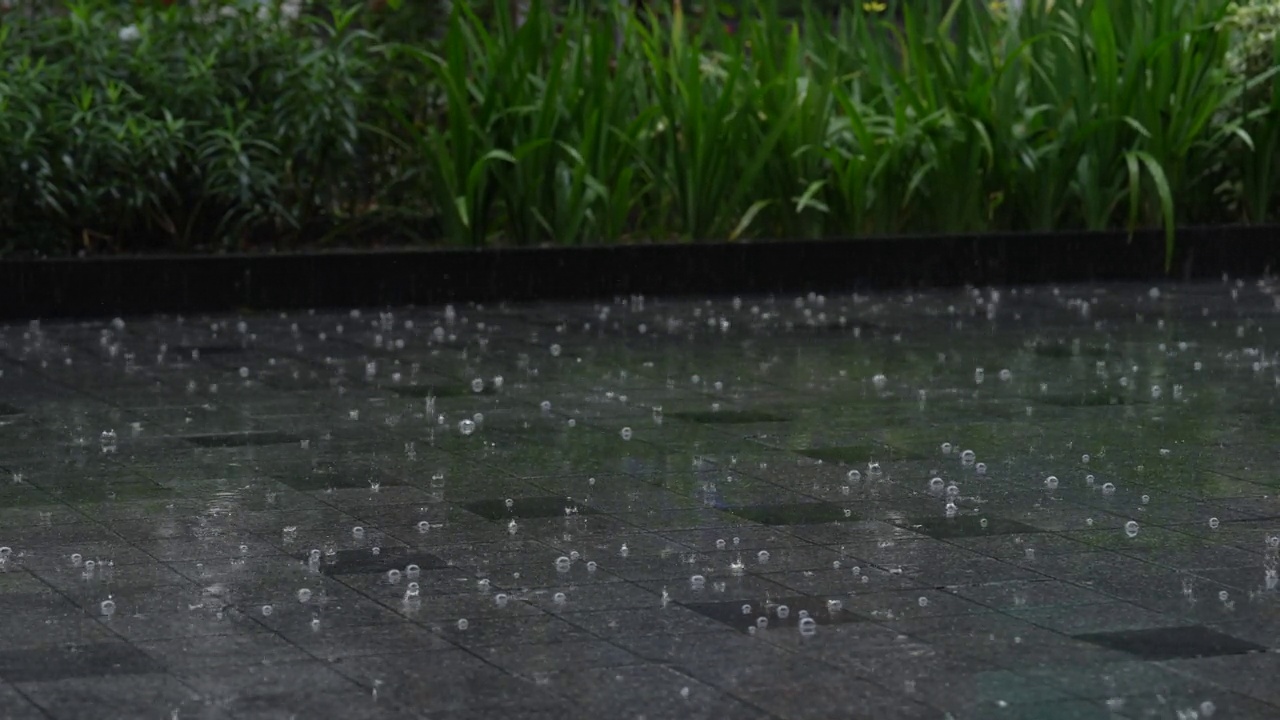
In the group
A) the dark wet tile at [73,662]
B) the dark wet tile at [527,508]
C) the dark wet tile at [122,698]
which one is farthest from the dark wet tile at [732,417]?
the dark wet tile at [122,698]

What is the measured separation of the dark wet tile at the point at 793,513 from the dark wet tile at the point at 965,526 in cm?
18

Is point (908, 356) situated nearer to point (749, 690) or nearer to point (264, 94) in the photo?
point (264, 94)

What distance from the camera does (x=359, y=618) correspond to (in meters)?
4.41

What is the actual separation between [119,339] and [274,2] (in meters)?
2.87

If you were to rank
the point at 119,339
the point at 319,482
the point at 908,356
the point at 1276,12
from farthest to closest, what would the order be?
the point at 1276,12 → the point at 119,339 → the point at 908,356 → the point at 319,482

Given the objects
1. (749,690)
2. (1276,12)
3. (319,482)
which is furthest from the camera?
(1276,12)

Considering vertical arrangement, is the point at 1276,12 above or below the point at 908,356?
above

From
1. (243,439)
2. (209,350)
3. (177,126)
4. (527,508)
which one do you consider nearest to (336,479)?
(527,508)

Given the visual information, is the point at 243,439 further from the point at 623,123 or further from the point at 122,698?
the point at 623,123

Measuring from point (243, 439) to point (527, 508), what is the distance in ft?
4.76

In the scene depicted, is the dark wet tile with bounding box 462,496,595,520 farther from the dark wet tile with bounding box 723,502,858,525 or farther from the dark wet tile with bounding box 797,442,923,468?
the dark wet tile with bounding box 797,442,923,468

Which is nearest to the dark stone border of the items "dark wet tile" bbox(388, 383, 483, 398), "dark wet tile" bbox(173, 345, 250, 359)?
"dark wet tile" bbox(173, 345, 250, 359)

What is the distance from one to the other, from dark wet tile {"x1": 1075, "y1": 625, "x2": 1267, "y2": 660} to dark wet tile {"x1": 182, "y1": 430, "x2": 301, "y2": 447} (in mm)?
3136

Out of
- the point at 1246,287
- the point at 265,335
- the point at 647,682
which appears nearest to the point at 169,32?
the point at 265,335
